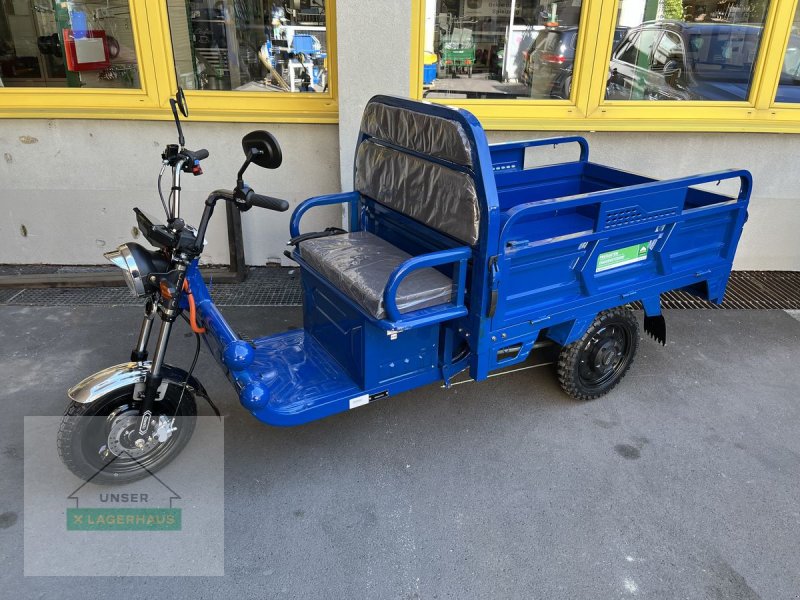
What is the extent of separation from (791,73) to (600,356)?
3.48 metres

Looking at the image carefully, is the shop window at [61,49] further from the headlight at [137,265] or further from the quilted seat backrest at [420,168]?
the headlight at [137,265]

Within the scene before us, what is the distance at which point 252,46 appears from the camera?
5.01 m

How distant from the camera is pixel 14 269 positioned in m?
5.26

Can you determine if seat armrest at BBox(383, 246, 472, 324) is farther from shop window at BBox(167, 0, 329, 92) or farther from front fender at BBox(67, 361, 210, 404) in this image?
shop window at BBox(167, 0, 329, 92)

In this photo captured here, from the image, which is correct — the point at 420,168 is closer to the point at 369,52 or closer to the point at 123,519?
the point at 369,52

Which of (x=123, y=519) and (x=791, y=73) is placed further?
(x=791, y=73)

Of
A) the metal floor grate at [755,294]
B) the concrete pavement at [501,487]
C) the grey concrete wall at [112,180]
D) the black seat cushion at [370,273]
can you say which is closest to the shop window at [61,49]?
the grey concrete wall at [112,180]

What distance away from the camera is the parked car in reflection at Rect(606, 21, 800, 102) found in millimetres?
4957

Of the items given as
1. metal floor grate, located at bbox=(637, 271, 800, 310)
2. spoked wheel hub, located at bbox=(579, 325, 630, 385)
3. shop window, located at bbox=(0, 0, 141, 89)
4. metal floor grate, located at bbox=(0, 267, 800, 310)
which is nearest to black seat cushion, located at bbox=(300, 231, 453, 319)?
spoked wheel hub, located at bbox=(579, 325, 630, 385)

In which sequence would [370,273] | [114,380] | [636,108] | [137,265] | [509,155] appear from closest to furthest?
[137,265] → [114,380] → [370,273] → [509,155] → [636,108]

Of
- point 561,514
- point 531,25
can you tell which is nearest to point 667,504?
point 561,514

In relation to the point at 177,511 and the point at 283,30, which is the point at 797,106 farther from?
the point at 177,511

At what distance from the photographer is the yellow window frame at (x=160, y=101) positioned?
4.75m

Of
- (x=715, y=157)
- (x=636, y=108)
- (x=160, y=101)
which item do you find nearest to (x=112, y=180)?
(x=160, y=101)
